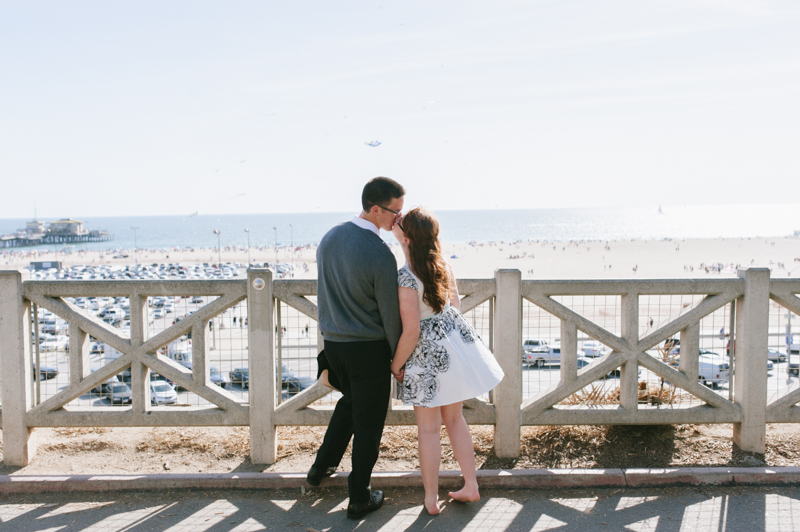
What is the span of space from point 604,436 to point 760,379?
1.39m

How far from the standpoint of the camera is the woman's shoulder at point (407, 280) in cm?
386

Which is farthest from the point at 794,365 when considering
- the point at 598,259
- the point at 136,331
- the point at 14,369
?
the point at 598,259

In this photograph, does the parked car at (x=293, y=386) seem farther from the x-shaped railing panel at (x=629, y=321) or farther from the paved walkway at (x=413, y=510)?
the x-shaped railing panel at (x=629, y=321)

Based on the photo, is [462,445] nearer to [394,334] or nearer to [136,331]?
[394,334]

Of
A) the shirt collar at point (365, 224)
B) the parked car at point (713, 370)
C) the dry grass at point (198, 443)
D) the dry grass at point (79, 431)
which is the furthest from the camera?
the parked car at point (713, 370)

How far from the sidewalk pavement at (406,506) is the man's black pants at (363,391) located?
0.35 metres

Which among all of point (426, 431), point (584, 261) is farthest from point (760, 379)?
point (584, 261)

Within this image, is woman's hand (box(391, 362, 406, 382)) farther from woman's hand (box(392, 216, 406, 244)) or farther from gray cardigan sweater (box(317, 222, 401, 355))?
woman's hand (box(392, 216, 406, 244))

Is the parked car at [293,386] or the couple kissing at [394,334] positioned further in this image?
the parked car at [293,386]

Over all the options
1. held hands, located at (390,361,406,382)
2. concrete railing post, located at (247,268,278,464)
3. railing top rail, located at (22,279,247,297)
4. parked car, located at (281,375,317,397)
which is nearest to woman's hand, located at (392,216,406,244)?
held hands, located at (390,361,406,382)

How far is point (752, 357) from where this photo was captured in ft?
16.5

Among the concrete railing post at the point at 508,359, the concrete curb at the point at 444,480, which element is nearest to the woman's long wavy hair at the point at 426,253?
the concrete railing post at the point at 508,359

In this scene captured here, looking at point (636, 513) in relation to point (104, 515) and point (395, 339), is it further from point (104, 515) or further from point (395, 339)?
point (104, 515)

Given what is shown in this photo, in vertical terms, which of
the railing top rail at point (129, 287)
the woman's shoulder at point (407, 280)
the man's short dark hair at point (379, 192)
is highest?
the man's short dark hair at point (379, 192)
